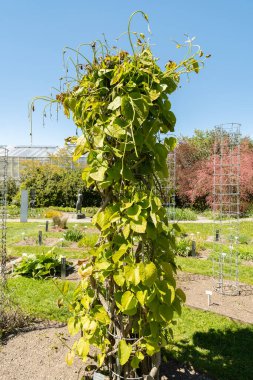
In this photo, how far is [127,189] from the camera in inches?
73.2

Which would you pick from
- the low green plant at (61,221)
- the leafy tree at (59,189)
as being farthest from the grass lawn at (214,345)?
the leafy tree at (59,189)

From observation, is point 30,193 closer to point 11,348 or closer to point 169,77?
point 11,348

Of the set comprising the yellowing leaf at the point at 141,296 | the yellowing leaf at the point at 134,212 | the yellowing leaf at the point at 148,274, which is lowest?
the yellowing leaf at the point at 141,296

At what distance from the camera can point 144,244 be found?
1.75 metres

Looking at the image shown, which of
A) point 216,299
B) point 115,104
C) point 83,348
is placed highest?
point 115,104

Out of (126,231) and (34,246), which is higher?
(126,231)

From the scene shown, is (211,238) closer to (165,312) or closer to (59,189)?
(165,312)

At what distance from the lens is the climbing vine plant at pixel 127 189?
166 centimetres

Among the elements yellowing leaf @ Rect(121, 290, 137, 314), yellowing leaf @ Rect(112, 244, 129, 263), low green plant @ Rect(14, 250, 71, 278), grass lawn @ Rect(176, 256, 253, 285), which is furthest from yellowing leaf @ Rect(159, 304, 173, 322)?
grass lawn @ Rect(176, 256, 253, 285)

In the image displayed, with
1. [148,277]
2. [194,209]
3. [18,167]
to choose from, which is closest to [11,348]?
[148,277]

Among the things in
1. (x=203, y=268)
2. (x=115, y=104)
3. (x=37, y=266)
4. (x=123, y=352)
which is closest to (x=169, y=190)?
(x=115, y=104)

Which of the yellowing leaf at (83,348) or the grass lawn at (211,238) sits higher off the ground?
the yellowing leaf at (83,348)

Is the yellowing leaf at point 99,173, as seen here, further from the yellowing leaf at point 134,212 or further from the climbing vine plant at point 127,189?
the yellowing leaf at point 134,212

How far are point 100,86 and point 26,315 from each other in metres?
2.85
